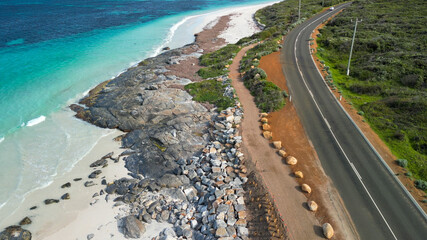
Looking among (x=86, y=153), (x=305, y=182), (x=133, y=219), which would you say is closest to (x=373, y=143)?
(x=305, y=182)

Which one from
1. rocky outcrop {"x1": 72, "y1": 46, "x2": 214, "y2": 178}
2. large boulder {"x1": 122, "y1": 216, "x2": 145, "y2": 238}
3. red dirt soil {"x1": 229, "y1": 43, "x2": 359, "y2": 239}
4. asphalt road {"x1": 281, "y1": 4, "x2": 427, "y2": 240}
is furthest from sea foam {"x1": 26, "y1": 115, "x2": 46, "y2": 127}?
asphalt road {"x1": 281, "y1": 4, "x2": 427, "y2": 240}

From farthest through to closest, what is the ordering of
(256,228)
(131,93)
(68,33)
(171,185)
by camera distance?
(68,33), (131,93), (171,185), (256,228)

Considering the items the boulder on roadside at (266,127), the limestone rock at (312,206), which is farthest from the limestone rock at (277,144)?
the limestone rock at (312,206)

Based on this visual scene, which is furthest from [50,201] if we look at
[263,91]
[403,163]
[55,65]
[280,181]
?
[55,65]

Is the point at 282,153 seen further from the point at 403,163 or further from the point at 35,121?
the point at 35,121

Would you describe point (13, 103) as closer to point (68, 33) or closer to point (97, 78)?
point (97, 78)

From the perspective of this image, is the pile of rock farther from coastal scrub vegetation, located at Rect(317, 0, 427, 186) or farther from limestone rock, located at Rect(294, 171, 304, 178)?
coastal scrub vegetation, located at Rect(317, 0, 427, 186)

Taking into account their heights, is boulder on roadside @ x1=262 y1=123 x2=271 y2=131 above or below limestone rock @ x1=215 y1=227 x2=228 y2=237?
above
